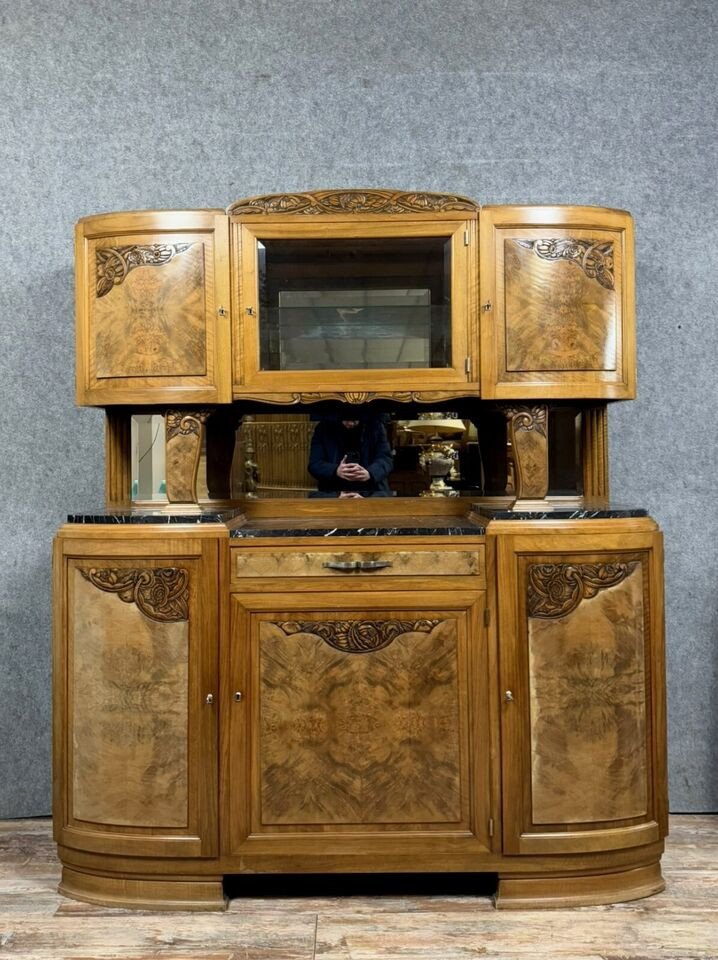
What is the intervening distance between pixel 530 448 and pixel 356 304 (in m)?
0.60

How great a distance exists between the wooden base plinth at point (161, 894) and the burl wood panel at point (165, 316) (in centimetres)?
128

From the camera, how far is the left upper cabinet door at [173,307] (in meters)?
2.60

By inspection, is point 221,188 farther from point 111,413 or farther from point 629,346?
point 629,346

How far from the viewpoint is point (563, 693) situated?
8.14 feet

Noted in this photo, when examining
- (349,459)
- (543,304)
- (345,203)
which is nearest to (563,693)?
(349,459)

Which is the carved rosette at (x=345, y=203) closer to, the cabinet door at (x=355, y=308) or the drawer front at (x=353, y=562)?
the cabinet door at (x=355, y=308)

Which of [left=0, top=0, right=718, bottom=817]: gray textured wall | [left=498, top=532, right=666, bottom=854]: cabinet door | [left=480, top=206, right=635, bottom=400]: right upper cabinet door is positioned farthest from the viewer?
[left=0, top=0, right=718, bottom=817]: gray textured wall

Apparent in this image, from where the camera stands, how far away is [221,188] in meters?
3.15

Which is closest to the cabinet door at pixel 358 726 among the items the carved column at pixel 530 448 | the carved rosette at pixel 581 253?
the carved column at pixel 530 448

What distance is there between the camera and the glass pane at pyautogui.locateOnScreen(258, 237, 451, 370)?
2646mm

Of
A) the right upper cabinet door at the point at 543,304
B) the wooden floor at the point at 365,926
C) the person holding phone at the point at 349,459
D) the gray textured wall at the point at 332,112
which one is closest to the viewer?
the wooden floor at the point at 365,926

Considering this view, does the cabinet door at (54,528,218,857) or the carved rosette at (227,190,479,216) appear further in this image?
the carved rosette at (227,190,479,216)

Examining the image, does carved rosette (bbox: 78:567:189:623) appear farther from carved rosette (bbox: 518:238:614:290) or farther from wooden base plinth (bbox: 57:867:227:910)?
carved rosette (bbox: 518:238:614:290)

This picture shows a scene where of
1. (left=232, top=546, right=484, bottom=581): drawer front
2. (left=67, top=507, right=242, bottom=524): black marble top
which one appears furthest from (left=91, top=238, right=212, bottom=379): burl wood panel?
(left=232, top=546, right=484, bottom=581): drawer front
